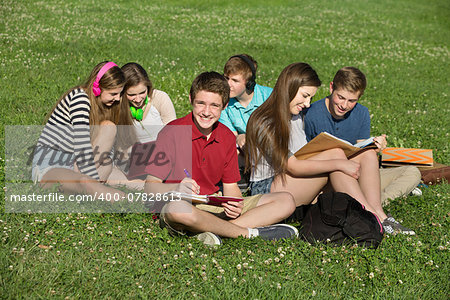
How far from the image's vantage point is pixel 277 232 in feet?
18.1

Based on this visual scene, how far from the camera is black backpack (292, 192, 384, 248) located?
5398mm

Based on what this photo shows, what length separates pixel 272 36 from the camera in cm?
1878

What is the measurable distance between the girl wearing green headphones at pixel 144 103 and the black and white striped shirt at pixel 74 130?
0.72 meters

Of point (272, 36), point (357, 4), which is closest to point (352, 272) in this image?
point (272, 36)

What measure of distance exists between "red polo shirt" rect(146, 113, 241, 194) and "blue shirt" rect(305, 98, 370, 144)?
1.61 m

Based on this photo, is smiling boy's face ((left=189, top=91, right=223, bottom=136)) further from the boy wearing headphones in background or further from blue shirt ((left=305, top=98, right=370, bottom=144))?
blue shirt ((left=305, top=98, right=370, bottom=144))

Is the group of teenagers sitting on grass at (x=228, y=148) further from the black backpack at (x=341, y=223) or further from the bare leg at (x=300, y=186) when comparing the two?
the black backpack at (x=341, y=223)

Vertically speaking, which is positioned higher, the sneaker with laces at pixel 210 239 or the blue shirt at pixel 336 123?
the blue shirt at pixel 336 123

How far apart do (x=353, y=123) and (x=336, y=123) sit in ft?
0.87

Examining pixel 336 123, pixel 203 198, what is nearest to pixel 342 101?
pixel 336 123

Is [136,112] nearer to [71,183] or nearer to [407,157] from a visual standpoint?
[71,183]

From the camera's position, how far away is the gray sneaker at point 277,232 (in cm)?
547

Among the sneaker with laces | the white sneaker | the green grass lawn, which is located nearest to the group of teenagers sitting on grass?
the sneaker with laces

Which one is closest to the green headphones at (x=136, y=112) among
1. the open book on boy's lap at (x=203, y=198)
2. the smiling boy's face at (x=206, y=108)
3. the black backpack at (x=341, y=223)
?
the smiling boy's face at (x=206, y=108)
